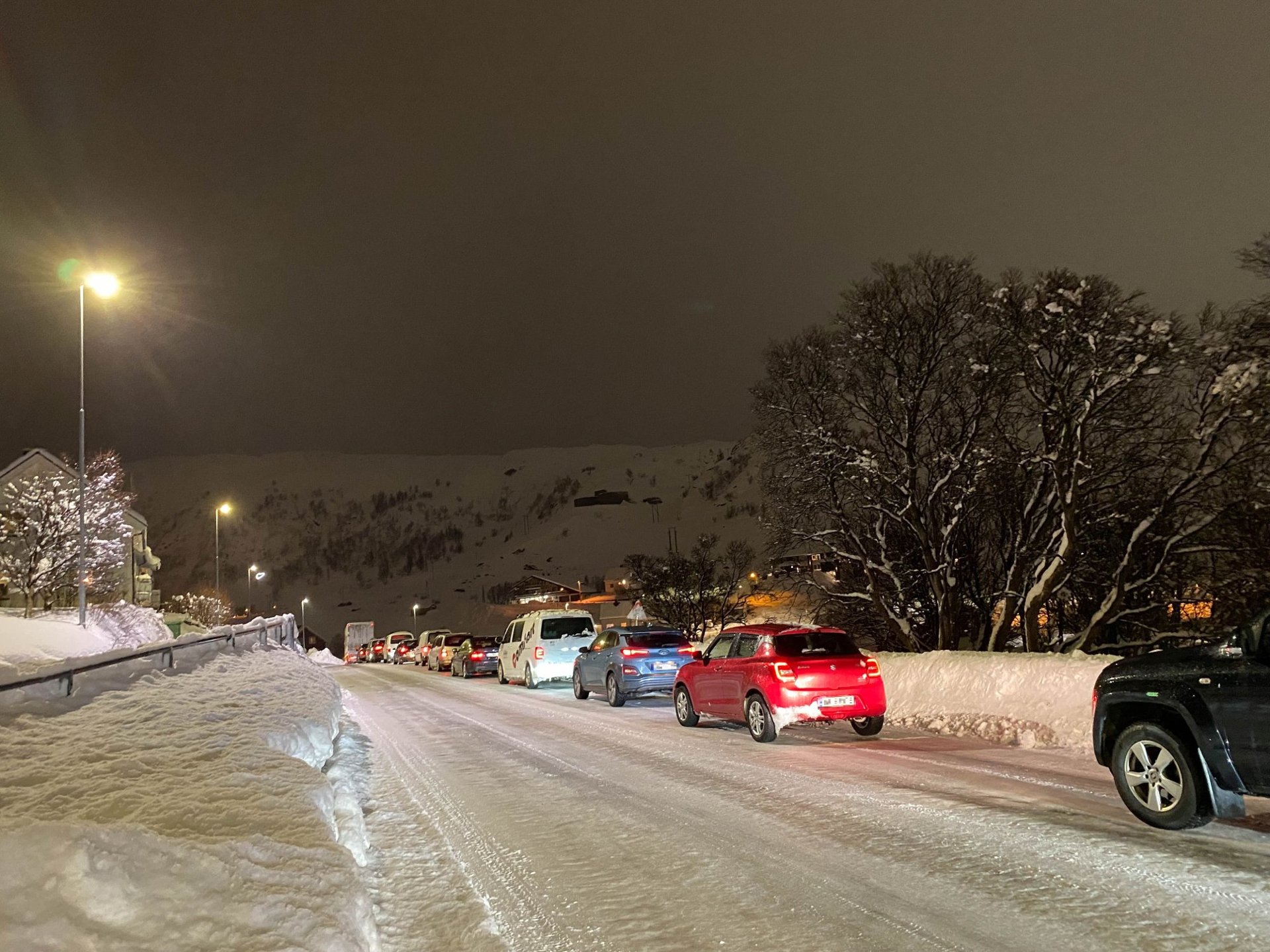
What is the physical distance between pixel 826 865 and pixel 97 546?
39.8m

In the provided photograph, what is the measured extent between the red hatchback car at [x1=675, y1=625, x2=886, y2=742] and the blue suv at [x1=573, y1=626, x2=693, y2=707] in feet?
17.2

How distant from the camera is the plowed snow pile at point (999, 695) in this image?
11.8 meters

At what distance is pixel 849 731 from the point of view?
13.4 metres

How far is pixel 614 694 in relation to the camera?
18953 millimetres

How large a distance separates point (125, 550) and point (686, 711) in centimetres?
4047

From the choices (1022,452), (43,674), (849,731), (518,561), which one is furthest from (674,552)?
(518,561)

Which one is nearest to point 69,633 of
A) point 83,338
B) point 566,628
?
point 83,338

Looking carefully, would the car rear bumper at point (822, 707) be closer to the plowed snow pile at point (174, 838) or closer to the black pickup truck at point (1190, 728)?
the black pickup truck at point (1190, 728)

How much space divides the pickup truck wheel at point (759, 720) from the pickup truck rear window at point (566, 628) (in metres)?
12.7

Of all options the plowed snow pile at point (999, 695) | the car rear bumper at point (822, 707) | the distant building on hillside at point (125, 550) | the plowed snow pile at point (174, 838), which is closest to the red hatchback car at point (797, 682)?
the car rear bumper at point (822, 707)

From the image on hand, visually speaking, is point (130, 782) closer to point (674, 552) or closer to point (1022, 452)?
point (1022, 452)

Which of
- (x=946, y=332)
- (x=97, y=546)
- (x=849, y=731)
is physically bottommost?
(x=849, y=731)

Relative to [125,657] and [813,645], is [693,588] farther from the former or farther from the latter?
[125,657]

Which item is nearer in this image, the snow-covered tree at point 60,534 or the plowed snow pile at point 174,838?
the plowed snow pile at point 174,838
